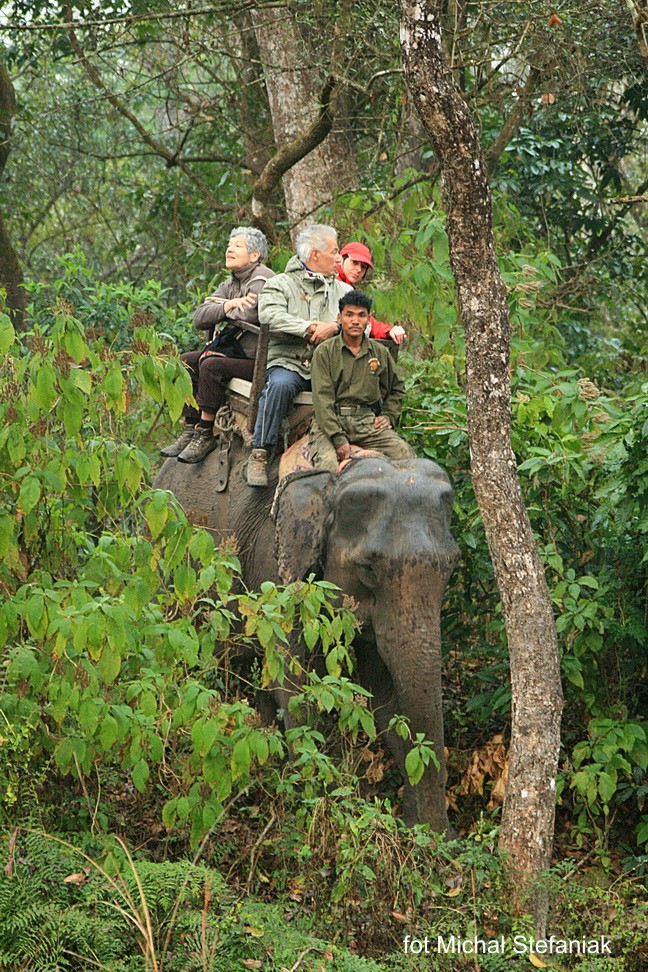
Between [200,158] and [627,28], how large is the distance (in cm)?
371

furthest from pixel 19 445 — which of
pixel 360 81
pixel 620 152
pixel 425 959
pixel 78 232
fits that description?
pixel 78 232

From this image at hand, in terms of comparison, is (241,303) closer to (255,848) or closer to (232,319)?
(232,319)

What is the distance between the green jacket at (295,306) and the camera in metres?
6.96

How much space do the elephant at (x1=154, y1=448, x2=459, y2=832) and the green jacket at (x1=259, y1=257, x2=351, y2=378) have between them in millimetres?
757

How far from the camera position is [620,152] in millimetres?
11625

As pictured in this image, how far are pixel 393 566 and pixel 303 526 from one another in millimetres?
653

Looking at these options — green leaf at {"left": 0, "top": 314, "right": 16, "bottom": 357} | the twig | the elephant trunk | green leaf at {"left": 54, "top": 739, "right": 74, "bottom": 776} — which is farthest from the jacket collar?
green leaf at {"left": 54, "top": 739, "right": 74, "bottom": 776}

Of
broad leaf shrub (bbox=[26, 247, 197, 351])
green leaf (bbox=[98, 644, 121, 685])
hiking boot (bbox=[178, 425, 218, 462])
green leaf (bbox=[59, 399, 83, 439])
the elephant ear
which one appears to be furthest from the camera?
broad leaf shrub (bbox=[26, 247, 197, 351])

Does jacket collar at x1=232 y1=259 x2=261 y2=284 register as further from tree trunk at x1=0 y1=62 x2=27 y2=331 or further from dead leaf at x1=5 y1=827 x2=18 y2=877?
tree trunk at x1=0 y1=62 x2=27 y2=331

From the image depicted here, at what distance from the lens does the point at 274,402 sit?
6.88 meters

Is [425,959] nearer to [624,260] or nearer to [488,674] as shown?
[488,674]

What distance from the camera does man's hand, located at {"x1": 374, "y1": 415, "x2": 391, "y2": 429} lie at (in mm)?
6715

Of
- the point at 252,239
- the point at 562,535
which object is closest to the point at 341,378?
the point at 252,239

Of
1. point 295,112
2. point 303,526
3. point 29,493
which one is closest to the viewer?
point 29,493
